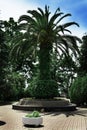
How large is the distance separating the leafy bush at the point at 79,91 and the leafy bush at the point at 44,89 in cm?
240

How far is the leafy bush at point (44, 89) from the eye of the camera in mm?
34188

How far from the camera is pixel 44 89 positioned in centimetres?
3431

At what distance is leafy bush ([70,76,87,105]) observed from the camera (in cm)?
3540

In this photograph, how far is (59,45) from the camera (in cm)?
3556

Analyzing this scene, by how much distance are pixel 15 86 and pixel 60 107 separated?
23509mm

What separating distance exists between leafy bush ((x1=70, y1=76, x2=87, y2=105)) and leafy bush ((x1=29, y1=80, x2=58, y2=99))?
7.89 ft

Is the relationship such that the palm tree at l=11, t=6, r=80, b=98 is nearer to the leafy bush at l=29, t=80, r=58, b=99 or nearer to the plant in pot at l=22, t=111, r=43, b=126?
A: the leafy bush at l=29, t=80, r=58, b=99

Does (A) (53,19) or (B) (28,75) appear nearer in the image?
(A) (53,19)

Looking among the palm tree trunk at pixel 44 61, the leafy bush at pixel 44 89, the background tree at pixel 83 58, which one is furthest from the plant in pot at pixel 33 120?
the background tree at pixel 83 58

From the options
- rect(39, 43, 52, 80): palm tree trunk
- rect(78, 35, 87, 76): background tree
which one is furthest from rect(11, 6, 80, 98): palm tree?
rect(78, 35, 87, 76): background tree

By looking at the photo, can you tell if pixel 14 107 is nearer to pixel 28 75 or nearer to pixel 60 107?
pixel 60 107

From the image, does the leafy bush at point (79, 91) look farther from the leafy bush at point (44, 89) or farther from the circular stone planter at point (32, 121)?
the circular stone planter at point (32, 121)

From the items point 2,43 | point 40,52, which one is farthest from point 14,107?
point 2,43

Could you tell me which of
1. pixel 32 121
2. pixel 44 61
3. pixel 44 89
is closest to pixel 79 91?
pixel 44 89
